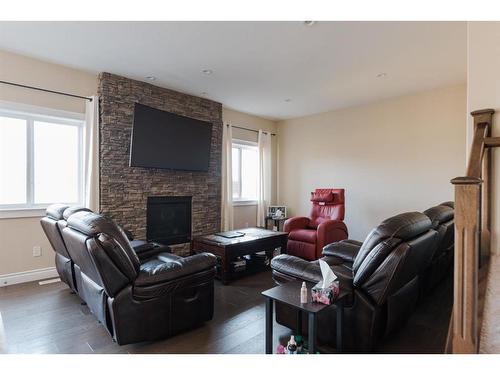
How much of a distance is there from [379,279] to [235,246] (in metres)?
1.88

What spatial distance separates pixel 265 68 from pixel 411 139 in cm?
277

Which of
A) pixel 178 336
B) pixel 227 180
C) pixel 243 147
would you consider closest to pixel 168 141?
pixel 227 180

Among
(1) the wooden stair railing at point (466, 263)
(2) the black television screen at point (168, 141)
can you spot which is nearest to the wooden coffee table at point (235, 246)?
(2) the black television screen at point (168, 141)

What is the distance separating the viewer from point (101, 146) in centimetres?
383

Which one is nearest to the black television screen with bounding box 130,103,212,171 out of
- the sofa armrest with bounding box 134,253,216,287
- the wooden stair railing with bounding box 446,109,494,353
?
the sofa armrest with bounding box 134,253,216,287

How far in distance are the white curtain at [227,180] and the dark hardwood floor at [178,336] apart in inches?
94.1

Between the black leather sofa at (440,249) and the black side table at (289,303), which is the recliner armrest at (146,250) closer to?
the black side table at (289,303)

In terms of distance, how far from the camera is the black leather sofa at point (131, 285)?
1881mm

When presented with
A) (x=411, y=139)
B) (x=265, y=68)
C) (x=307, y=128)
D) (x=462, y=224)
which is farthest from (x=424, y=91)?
(x=462, y=224)

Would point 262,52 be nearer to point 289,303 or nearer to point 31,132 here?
point 289,303

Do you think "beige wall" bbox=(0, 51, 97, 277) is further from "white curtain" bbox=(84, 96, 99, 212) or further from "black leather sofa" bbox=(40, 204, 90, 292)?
"black leather sofa" bbox=(40, 204, 90, 292)

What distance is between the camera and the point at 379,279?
Result: 69.6 inches

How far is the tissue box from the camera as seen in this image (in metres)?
1.65

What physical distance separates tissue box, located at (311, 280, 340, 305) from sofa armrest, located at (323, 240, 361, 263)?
1.07m
